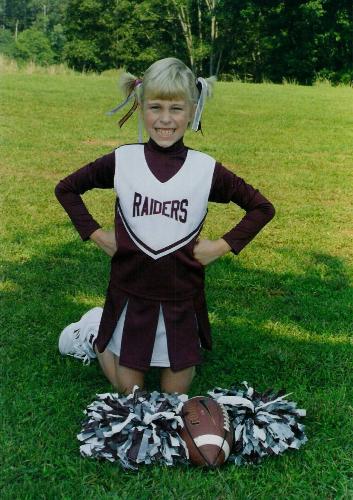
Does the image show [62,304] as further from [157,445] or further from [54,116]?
[54,116]

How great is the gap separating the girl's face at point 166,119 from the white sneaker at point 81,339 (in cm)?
123

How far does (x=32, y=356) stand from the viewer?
400cm

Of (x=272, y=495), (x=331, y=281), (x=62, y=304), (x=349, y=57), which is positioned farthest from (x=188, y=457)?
(x=349, y=57)

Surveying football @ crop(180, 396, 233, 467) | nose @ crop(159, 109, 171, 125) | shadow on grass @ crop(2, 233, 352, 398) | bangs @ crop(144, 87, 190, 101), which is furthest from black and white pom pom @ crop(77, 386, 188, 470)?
bangs @ crop(144, 87, 190, 101)

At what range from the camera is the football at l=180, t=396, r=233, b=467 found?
298 cm

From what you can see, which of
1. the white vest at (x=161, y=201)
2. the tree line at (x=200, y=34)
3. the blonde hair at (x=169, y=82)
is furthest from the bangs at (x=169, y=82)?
the tree line at (x=200, y=34)

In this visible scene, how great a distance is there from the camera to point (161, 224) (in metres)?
3.25

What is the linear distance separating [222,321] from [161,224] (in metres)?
1.52

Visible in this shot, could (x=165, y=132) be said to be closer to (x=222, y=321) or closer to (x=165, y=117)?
(x=165, y=117)

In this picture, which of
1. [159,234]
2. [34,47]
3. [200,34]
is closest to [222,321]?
[159,234]

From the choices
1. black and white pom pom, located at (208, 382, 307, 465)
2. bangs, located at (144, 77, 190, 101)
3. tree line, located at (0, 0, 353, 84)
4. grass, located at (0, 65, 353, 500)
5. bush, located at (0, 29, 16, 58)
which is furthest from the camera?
tree line, located at (0, 0, 353, 84)

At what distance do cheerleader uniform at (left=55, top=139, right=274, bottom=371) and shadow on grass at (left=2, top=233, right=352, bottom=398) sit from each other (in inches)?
16.7

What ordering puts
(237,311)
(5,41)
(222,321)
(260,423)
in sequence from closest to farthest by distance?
(260,423), (222,321), (237,311), (5,41)

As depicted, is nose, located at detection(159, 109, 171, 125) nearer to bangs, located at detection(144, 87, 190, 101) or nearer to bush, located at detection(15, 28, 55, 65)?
bangs, located at detection(144, 87, 190, 101)
